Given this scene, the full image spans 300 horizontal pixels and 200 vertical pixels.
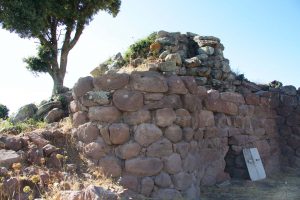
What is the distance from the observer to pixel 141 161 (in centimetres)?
512

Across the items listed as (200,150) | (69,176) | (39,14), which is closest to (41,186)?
(69,176)

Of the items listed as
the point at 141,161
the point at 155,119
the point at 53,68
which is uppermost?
the point at 53,68

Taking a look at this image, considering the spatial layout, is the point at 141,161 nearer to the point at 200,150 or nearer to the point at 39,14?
the point at 200,150

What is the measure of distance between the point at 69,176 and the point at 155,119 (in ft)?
4.62

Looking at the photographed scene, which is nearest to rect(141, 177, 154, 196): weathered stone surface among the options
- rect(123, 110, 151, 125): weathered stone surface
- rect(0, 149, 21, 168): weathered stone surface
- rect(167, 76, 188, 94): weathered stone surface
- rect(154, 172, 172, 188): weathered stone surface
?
rect(154, 172, 172, 188): weathered stone surface

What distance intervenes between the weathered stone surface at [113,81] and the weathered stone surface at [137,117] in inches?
16.8

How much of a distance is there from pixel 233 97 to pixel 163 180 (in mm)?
2759

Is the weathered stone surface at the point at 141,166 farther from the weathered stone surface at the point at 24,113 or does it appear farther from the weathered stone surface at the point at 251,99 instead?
the weathered stone surface at the point at 251,99

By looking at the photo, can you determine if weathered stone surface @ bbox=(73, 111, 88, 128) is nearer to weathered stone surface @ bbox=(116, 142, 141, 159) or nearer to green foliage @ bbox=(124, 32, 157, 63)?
weathered stone surface @ bbox=(116, 142, 141, 159)

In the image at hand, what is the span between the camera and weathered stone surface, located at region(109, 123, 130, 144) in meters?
5.17

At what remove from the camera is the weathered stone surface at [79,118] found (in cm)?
554

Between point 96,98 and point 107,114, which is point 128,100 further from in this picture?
point 96,98

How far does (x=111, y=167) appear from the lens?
5125 millimetres

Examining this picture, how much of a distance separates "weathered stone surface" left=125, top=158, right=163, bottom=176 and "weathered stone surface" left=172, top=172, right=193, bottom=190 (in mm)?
365
